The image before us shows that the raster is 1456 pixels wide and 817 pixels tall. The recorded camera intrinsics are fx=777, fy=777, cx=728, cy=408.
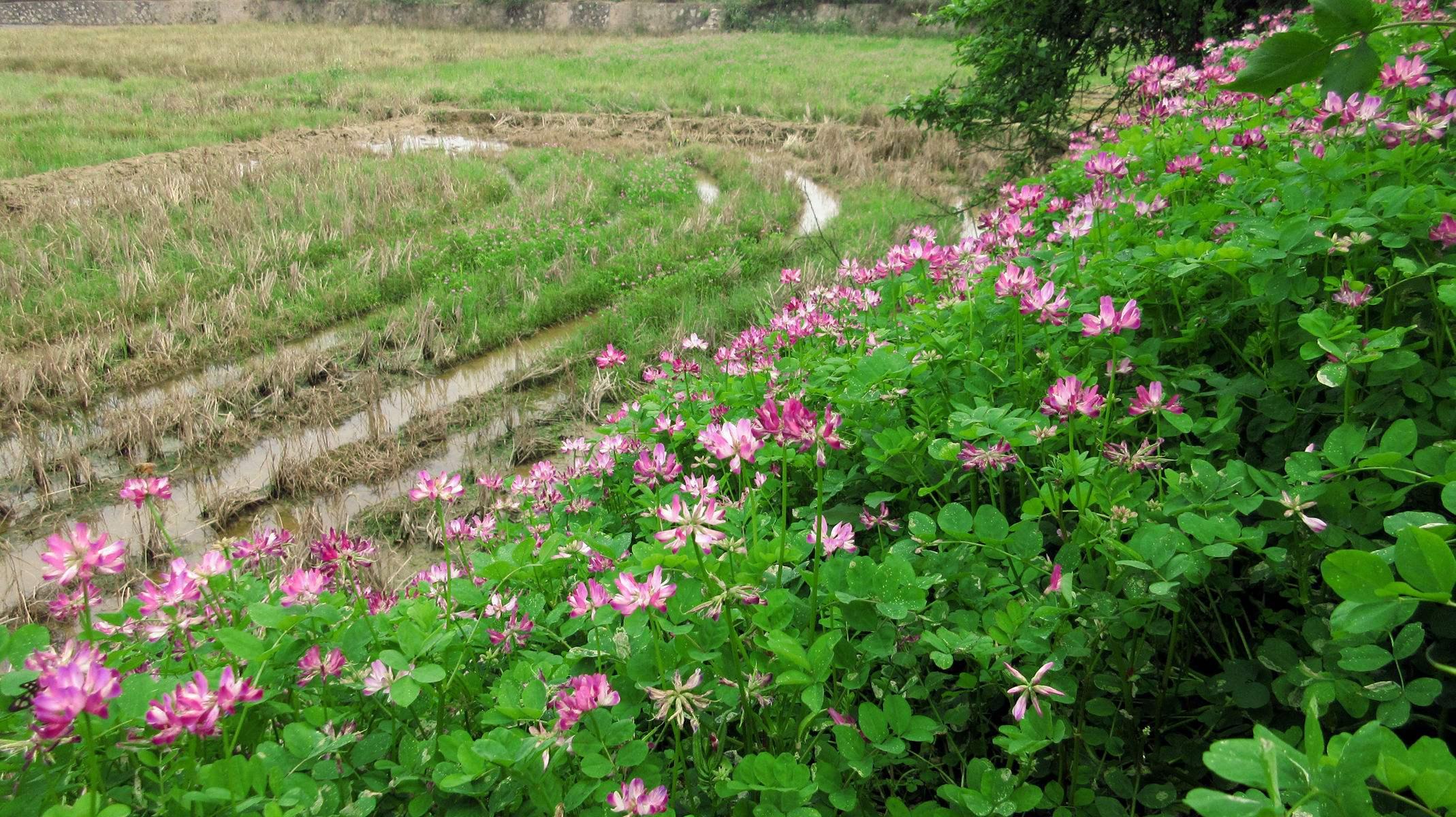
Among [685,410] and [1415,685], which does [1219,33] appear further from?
[1415,685]

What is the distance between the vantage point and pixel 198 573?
5.04ft

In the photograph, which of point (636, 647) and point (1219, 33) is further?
point (1219, 33)

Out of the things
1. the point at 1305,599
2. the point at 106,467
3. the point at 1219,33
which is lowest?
the point at 106,467

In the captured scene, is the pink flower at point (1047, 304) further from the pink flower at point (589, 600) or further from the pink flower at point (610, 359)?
the pink flower at point (610, 359)

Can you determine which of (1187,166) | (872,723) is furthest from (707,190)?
(872,723)

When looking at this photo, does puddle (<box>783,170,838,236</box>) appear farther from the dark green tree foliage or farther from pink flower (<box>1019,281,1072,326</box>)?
pink flower (<box>1019,281,1072,326</box>)

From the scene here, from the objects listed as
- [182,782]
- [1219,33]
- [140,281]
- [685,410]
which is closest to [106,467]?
[140,281]

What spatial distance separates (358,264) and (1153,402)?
7544 millimetres

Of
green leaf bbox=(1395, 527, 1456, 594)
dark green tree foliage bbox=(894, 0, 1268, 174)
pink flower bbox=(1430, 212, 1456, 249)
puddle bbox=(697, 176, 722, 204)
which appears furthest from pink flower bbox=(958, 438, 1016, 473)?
Result: puddle bbox=(697, 176, 722, 204)

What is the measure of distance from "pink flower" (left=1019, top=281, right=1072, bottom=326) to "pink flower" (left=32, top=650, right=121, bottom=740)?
1899 mm

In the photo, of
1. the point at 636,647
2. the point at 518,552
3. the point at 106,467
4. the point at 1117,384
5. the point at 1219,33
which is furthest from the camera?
the point at 1219,33

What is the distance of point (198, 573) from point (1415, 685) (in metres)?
2.07

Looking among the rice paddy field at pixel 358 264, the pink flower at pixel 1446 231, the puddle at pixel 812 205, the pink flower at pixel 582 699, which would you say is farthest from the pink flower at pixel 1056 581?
the puddle at pixel 812 205

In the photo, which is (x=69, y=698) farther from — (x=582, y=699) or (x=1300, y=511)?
(x=1300, y=511)
